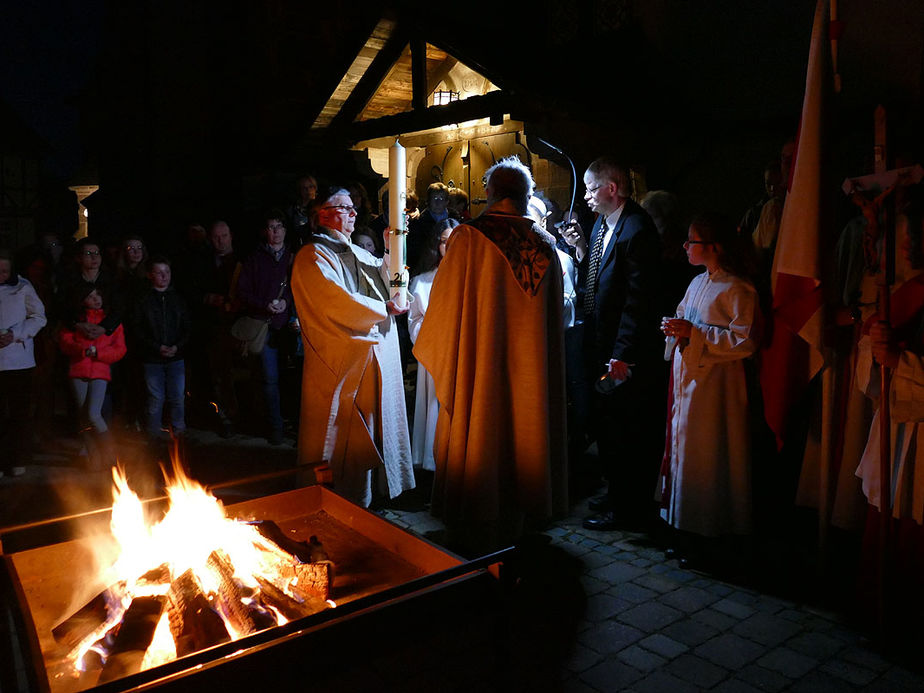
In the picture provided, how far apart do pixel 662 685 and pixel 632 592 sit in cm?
92

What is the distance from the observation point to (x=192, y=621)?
252 cm

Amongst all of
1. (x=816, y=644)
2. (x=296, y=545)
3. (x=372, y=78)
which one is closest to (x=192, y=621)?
(x=296, y=545)

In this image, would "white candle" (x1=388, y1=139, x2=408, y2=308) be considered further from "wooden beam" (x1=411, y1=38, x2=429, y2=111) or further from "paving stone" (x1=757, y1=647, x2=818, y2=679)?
"wooden beam" (x1=411, y1=38, x2=429, y2=111)

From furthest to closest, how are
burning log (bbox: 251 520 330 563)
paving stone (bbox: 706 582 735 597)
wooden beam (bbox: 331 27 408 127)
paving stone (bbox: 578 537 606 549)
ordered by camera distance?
wooden beam (bbox: 331 27 408 127) < paving stone (bbox: 578 537 606 549) < paving stone (bbox: 706 582 735 597) < burning log (bbox: 251 520 330 563)

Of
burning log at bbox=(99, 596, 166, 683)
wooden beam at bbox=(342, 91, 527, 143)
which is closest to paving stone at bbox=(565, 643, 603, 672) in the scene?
burning log at bbox=(99, 596, 166, 683)

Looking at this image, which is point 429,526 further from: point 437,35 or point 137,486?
point 437,35

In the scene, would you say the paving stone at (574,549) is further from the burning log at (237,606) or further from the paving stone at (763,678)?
the burning log at (237,606)

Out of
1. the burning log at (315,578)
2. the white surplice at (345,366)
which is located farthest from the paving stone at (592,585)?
the burning log at (315,578)

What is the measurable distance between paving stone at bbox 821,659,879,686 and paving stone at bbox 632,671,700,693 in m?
0.64

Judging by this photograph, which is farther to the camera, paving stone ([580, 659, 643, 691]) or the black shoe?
the black shoe

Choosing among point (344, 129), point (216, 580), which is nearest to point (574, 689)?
point (216, 580)

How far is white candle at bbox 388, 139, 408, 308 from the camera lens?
436cm

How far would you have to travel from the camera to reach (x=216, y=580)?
2814 millimetres

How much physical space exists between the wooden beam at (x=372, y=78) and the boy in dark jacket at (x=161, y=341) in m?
→ 2.83
